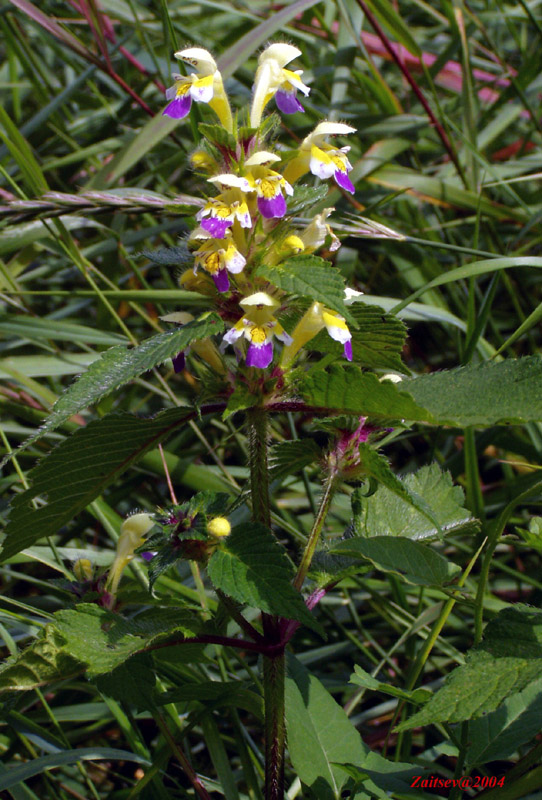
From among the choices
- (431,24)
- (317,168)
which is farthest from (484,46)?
(317,168)

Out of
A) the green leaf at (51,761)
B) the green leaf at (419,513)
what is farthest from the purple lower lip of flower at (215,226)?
the green leaf at (51,761)

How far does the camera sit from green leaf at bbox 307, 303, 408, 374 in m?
0.83

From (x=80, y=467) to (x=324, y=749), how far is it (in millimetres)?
454

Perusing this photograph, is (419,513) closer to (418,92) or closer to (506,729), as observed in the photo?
(506,729)

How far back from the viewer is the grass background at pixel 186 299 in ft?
4.19

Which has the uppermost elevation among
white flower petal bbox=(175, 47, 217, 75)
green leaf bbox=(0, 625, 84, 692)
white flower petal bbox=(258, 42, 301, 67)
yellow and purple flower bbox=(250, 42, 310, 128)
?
white flower petal bbox=(175, 47, 217, 75)

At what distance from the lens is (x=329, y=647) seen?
1347 millimetres

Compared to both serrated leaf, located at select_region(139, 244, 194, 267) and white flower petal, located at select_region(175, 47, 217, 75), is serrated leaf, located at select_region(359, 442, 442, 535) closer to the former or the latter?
serrated leaf, located at select_region(139, 244, 194, 267)

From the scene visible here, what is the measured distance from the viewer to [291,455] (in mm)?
950

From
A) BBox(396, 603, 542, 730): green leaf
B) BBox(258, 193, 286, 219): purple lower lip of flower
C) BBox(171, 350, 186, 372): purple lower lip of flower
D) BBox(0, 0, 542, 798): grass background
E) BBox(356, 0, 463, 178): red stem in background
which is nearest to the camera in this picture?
BBox(396, 603, 542, 730): green leaf

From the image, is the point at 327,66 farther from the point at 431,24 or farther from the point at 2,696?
the point at 2,696

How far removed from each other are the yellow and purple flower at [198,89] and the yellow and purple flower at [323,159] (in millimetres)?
104

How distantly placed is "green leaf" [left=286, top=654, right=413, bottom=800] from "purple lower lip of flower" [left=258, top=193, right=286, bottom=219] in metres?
0.60

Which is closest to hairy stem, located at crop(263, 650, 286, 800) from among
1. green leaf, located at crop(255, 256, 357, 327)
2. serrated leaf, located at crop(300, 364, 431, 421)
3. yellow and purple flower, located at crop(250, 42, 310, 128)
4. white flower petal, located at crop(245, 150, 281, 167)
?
serrated leaf, located at crop(300, 364, 431, 421)
